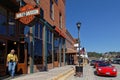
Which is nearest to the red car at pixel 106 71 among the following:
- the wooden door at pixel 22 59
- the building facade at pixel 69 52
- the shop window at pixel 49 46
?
the shop window at pixel 49 46

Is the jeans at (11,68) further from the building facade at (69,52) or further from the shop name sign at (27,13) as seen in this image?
the building facade at (69,52)

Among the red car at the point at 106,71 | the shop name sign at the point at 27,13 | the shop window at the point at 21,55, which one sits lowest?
the red car at the point at 106,71

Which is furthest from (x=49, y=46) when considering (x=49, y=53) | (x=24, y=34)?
(x=24, y=34)

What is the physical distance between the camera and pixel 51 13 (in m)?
33.8

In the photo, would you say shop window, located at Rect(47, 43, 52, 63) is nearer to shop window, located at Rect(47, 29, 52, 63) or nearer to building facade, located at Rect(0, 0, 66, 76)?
shop window, located at Rect(47, 29, 52, 63)

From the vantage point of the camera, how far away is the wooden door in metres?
20.6

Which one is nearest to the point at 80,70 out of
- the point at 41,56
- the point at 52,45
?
the point at 41,56

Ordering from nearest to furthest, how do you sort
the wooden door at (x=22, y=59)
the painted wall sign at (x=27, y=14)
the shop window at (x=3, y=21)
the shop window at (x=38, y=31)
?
the shop window at (x=3, y=21), the painted wall sign at (x=27, y=14), the wooden door at (x=22, y=59), the shop window at (x=38, y=31)

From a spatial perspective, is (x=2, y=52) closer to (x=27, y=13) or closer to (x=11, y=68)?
(x=11, y=68)

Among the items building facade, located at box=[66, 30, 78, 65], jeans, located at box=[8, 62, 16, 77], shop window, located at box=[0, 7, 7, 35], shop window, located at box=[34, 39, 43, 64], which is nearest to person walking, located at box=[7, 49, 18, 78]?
jeans, located at box=[8, 62, 16, 77]

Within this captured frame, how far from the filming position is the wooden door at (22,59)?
2061 cm

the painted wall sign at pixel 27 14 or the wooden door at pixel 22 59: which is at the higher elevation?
the painted wall sign at pixel 27 14

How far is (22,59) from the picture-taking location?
69.3 feet

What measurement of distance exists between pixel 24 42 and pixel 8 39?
7.37 feet
